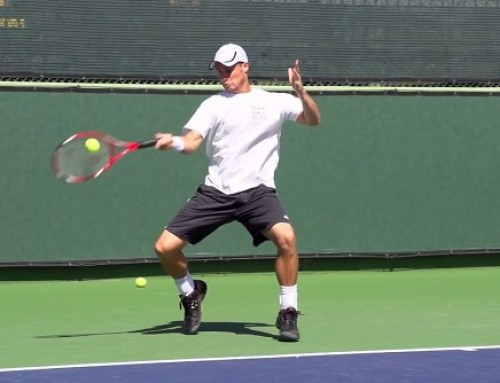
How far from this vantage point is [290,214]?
34.8 feet

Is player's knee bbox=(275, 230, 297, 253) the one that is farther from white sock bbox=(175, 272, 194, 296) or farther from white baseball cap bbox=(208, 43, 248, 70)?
white baseball cap bbox=(208, 43, 248, 70)

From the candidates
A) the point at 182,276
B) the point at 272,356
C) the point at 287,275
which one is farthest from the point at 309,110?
the point at 272,356

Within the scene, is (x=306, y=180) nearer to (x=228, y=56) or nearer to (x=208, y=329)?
(x=208, y=329)

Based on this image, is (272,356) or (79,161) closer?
(272,356)

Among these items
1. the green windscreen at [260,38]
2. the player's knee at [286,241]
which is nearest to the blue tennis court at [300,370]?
the player's knee at [286,241]

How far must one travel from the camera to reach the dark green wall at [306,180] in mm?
10094

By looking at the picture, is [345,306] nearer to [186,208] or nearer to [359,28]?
[186,208]

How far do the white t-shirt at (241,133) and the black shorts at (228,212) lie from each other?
0.16 ft

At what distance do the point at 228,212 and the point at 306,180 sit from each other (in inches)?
133

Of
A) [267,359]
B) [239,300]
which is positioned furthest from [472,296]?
[267,359]

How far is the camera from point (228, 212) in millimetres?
7375

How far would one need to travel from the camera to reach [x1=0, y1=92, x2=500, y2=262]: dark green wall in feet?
33.1

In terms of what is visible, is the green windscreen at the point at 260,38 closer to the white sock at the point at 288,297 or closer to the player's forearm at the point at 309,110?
the player's forearm at the point at 309,110

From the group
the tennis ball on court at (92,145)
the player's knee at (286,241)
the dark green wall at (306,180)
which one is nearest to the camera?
the tennis ball on court at (92,145)
